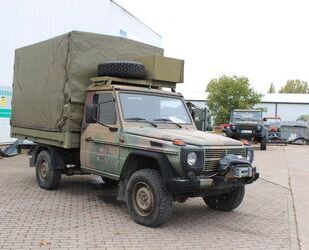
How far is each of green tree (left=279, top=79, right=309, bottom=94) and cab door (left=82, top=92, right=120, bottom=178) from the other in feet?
315

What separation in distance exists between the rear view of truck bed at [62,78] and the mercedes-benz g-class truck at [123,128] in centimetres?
2

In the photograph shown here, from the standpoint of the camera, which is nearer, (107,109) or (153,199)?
(153,199)

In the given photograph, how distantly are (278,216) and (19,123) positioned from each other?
6.04 meters

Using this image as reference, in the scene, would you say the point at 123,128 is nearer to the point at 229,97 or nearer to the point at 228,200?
the point at 228,200

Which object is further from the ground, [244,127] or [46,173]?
[244,127]

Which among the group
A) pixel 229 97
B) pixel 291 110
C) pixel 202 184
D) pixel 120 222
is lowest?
pixel 120 222

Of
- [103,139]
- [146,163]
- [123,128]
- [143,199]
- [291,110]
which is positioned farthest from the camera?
[291,110]

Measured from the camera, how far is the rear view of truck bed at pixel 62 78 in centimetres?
900

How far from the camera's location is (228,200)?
27.2ft

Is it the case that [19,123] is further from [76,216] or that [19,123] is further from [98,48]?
[76,216]

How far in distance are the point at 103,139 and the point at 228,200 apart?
2.40 m

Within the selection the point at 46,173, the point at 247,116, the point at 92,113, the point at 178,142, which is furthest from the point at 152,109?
the point at 247,116

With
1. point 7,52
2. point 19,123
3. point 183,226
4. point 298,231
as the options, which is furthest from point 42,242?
point 7,52

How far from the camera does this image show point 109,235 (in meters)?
6.49
